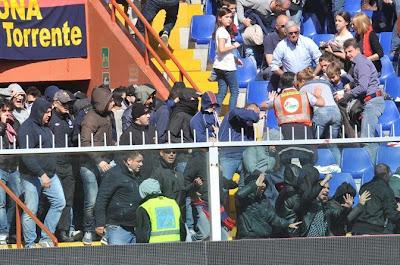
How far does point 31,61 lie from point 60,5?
0.74 m

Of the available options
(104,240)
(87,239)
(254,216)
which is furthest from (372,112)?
(87,239)

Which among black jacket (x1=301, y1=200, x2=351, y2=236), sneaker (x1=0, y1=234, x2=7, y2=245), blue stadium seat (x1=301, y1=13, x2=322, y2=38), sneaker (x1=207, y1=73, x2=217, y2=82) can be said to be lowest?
sneaker (x1=0, y1=234, x2=7, y2=245)

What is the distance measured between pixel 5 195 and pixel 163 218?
134 centimetres

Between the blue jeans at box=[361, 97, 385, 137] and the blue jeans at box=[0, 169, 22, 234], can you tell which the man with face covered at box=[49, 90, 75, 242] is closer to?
the blue jeans at box=[0, 169, 22, 234]

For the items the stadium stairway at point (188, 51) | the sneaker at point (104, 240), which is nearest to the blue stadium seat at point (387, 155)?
the sneaker at point (104, 240)

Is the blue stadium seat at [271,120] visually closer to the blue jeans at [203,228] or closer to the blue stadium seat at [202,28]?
the blue stadium seat at [202,28]

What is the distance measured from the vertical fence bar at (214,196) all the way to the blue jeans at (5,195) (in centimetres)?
160

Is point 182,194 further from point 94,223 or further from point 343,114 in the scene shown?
point 343,114

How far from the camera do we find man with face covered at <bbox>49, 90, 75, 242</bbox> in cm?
1420

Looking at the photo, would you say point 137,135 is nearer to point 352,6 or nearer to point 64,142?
point 64,142

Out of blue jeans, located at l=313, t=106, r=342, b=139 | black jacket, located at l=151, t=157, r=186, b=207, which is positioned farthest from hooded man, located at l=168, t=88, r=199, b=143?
black jacket, located at l=151, t=157, r=186, b=207

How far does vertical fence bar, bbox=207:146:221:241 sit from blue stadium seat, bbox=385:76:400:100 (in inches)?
214

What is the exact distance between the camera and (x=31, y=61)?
19.8 metres

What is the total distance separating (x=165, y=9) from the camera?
64.7ft
